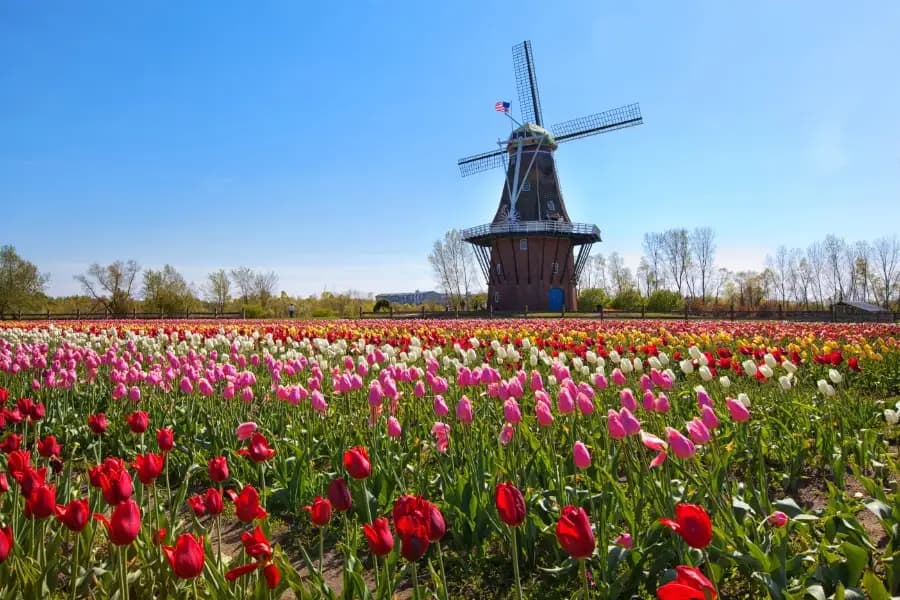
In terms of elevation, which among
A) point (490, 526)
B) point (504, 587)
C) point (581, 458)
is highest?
point (581, 458)

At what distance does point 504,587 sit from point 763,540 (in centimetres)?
121

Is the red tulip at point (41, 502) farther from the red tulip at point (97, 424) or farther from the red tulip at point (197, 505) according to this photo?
the red tulip at point (97, 424)

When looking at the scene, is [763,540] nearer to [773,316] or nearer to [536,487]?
[536,487]

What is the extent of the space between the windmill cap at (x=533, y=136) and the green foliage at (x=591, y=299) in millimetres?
14501

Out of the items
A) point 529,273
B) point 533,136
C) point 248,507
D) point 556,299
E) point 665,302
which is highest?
point 533,136

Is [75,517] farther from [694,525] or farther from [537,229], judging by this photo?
[537,229]

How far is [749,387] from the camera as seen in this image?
6.08 metres

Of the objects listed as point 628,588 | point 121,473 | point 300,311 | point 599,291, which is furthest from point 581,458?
point 599,291

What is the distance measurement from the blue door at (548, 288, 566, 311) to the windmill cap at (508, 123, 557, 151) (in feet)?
32.4

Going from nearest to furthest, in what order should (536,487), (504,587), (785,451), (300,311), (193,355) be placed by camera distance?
(504,587) < (536,487) < (785,451) < (193,355) < (300,311)

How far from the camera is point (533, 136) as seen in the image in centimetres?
3819

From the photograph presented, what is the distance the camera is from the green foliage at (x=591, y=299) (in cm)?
4772

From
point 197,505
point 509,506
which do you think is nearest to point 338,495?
point 509,506

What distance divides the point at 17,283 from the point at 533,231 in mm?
40426
